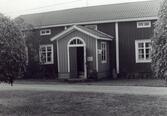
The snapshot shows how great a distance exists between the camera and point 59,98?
1505 cm

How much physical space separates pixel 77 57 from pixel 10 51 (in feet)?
44.9

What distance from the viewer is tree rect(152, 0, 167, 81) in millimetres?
8625

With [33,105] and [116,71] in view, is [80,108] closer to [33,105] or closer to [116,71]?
[33,105]

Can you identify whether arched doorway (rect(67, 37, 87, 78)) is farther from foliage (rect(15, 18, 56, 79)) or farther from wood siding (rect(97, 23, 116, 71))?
foliage (rect(15, 18, 56, 79))

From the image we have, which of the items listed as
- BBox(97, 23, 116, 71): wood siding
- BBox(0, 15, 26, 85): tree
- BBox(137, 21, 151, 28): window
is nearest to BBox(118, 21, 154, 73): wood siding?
BBox(137, 21, 151, 28): window

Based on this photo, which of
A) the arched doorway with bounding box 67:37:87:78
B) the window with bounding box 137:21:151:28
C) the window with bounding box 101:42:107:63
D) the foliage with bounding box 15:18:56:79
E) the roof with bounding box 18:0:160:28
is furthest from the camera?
the foliage with bounding box 15:18:56:79

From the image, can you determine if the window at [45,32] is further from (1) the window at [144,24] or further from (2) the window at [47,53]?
(1) the window at [144,24]

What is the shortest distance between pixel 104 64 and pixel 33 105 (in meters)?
13.2

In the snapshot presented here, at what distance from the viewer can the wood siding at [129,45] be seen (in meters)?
25.9

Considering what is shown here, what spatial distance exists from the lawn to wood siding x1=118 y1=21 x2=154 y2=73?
1090 centimetres

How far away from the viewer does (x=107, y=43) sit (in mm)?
26891

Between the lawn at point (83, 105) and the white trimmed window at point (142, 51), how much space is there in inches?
428

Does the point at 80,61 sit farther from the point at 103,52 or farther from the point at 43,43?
the point at 43,43

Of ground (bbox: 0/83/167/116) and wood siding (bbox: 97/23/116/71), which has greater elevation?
wood siding (bbox: 97/23/116/71)
